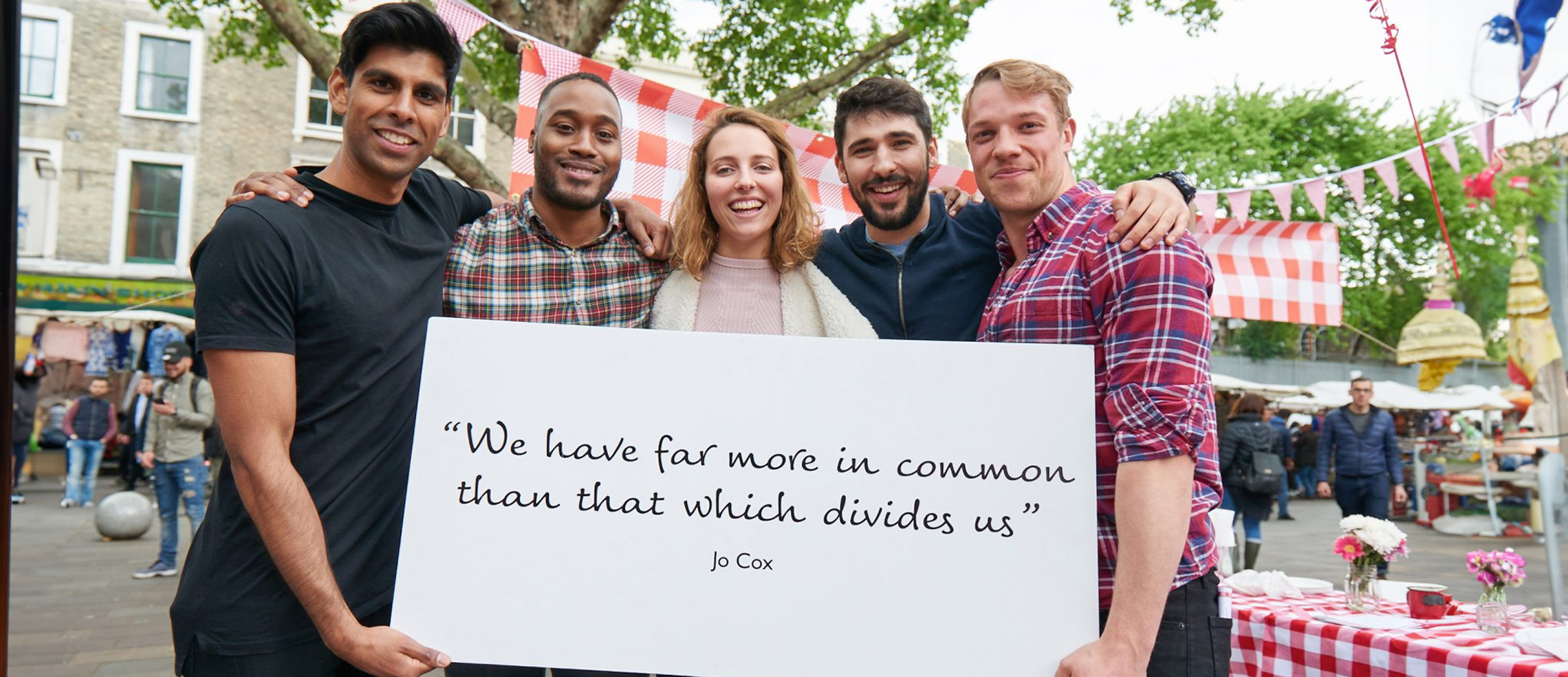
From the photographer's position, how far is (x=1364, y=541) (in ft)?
13.8

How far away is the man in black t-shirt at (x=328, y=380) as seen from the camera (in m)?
1.80

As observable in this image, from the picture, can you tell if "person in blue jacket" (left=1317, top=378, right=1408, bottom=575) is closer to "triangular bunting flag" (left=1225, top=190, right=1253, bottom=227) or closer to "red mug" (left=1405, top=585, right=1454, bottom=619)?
"triangular bunting flag" (left=1225, top=190, right=1253, bottom=227)

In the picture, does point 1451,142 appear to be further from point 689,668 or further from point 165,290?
point 165,290

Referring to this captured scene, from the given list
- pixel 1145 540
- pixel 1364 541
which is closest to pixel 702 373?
pixel 1145 540

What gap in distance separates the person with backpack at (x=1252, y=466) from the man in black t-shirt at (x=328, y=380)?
8.84 meters

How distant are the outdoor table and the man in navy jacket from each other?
237 cm

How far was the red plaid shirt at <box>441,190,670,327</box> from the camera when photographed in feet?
7.61

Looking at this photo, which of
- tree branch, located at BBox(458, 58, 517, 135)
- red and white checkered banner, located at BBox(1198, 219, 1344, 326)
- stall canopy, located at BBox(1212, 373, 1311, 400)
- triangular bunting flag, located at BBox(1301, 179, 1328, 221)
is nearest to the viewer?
tree branch, located at BBox(458, 58, 517, 135)

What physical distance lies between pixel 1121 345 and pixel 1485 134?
5800 millimetres

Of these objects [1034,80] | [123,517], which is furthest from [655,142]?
[123,517]

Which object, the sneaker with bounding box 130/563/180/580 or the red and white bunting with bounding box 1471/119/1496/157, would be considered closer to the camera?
the red and white bunting with bounding box 1471/119/1496/157

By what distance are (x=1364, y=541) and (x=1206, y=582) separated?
9.49ft

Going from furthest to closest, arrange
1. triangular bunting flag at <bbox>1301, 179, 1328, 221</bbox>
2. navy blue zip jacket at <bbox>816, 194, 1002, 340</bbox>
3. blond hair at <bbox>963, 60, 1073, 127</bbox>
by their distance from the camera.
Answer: triangular bunting flag at <bbox>1301, 179, 1328, 221</bbox> < navy blue zip jacket at <bbox>816, 194, 1002, 340</bbox> < blond hair at <bbox>963, 60, 1073, 127</bbox>

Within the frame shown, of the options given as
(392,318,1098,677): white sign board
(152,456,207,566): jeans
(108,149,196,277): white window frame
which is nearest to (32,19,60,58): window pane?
(108,149,196,277): white window frame
